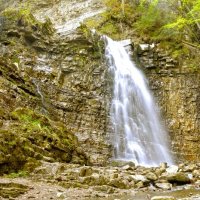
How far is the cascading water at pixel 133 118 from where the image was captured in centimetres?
1719

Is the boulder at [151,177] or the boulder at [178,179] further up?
the boulder at [151,177]

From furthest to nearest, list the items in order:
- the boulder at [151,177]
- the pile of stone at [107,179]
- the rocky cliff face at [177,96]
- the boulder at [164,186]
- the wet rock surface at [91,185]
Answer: the rocky cliff face at [177,96] → the boulder at [151,177] → the boulder at [164,186] → the pile of stone at [107,179] → the wet rock surface at [91,185]

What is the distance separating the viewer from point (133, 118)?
19.0m

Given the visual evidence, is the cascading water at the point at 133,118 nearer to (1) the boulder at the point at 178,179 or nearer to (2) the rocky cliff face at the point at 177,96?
(2) the rocky cliff face at the point at 177,96

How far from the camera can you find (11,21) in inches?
794

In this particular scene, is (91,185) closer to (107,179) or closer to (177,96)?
(107,179)

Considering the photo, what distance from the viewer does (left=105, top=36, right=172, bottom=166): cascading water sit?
56.4 feet

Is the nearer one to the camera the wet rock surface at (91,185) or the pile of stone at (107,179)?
the wet rock surface at (91,185)

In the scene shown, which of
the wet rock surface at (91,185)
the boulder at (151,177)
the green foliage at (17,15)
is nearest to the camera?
the wet rock surface at (91,185)

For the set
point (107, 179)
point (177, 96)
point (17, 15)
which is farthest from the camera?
point (177, 96)

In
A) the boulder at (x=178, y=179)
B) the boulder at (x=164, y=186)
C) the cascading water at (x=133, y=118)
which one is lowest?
the boulder at (x=164, y=186)

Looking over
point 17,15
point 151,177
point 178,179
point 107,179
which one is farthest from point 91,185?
point 17,15

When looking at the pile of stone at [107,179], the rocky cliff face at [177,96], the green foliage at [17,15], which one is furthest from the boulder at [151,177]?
the green foliage at [17,15]

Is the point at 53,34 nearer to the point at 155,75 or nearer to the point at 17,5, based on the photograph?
the point at 155,75
